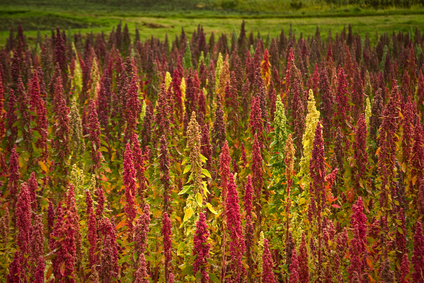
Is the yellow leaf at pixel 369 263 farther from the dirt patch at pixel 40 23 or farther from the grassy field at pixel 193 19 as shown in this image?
the dirt patch at pixel 40 23

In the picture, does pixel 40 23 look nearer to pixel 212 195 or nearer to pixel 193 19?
pixel 193 19

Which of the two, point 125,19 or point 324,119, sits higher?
point 125,19

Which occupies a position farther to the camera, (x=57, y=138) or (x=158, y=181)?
(x=57, y=138)

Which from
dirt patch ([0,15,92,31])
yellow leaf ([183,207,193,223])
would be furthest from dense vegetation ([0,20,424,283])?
dirt patch ([0,15,92,31])

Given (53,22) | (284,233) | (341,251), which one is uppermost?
(53,22)

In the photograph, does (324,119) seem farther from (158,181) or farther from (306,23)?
(306,23)

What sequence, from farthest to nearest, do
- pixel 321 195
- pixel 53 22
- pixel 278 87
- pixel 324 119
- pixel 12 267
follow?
pixel 53 22 < pixel 278 87 < pixel 324 119 < pixel 321 195 < pixel 12 267

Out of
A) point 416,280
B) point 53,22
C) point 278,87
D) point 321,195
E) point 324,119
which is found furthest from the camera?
point 53,22

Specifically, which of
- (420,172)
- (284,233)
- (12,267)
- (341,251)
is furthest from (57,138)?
(420,172)

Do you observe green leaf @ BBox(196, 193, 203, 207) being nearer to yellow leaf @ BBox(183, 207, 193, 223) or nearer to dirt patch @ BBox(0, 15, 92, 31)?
yellow leaf @ BBox(183, 207, 193, 223)

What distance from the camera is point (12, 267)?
695cm

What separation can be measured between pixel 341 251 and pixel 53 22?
132 feet

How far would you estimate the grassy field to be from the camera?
3794cm

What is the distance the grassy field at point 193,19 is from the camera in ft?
124
